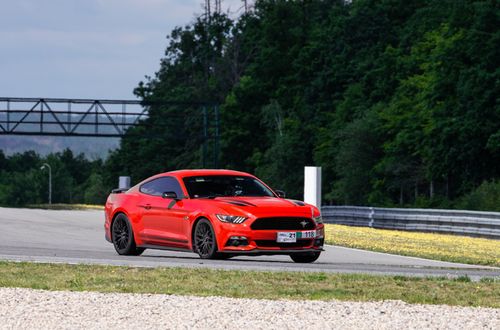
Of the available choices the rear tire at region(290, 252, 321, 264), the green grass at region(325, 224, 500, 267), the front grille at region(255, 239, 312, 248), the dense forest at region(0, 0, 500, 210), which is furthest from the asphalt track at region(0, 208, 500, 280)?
the dense forest at region(0, 0, 500, 210)

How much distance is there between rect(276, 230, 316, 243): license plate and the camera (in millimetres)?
18328

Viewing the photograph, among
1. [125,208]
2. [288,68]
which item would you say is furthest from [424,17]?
[125,208]

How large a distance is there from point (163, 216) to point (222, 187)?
1.01 metres

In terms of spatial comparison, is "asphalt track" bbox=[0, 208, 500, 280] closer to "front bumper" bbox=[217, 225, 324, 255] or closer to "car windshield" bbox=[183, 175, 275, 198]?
"front bumper" bbox=[217, 225, 324, 255]

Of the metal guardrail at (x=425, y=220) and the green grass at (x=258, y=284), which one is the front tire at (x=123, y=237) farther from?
the metal guardrail at (x=425, y=220)

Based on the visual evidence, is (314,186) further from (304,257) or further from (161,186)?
(304,257)

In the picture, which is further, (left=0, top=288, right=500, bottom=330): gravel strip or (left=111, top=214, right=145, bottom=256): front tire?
(left=111, top=214, right=145, bottom=256): front tire

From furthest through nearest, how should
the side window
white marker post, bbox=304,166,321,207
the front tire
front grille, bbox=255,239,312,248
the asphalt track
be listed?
white marker post, bbox=304,166,321,207
the front tire
the side window
front grille, bbox=255,239,312,248
the asphalt track

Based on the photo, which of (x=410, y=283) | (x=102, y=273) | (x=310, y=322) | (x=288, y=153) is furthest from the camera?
(x=288, y=153)

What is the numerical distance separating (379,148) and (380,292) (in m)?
74.0

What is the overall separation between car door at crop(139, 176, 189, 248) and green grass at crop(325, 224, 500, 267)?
557 cm

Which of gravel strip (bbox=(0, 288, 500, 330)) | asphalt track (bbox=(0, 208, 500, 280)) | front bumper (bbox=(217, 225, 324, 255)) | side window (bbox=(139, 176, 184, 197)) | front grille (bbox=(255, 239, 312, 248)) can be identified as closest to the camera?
gravel strip (bbox=(0, 288, 500, 330))

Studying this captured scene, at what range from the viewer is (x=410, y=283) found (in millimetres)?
14906

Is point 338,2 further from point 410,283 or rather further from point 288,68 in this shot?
point 410,283
